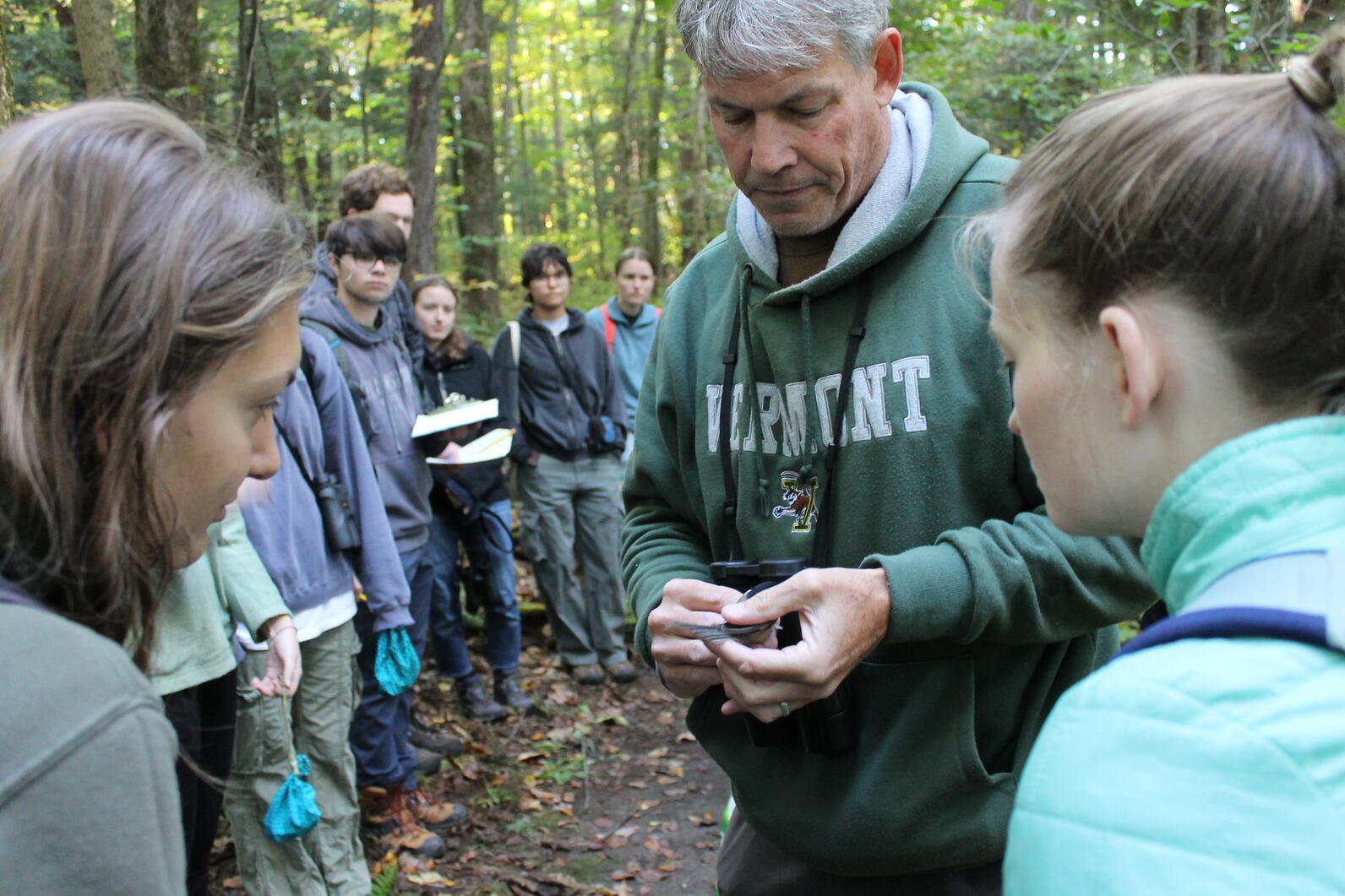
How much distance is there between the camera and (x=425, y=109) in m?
10.5

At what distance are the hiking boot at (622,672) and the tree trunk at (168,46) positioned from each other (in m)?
4.46

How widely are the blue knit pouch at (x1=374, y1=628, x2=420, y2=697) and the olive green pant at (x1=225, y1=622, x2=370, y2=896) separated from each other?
0.11 meters

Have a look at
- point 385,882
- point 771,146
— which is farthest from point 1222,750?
point 385,882

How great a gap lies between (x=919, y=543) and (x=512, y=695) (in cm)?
478

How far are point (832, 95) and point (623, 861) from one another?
378 cm

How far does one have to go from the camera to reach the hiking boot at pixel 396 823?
463 cm

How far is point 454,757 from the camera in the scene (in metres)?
5.56

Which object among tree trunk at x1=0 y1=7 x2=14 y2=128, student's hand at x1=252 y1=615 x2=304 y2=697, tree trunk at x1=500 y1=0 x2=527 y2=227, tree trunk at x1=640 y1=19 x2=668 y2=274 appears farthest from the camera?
tree trunk at x1=500 y1=0 x2=527 y2=227

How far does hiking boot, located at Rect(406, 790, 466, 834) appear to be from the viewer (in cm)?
488

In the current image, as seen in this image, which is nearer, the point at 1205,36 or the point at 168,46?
the point at 168,46

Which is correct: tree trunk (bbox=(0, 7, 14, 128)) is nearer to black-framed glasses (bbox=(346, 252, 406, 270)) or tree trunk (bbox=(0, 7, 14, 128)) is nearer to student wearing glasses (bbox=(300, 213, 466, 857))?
student wearing glasses (bbox=(300, 213, 466, 857))

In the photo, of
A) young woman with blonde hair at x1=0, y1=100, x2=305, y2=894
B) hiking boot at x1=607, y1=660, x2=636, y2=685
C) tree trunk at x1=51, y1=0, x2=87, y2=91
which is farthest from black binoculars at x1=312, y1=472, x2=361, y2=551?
tree trunk at x1=51, y1=0, x2=87, y2=91

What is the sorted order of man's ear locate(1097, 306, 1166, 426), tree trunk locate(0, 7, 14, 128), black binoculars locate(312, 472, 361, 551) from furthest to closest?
black binoculars locate(312, 472, 361, 551) → tree trunk locate(0, 7, 14, 128) → man's ear locate(1097, 306, 1166, 426)

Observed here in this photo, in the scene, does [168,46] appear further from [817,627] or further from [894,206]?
[817,627]
